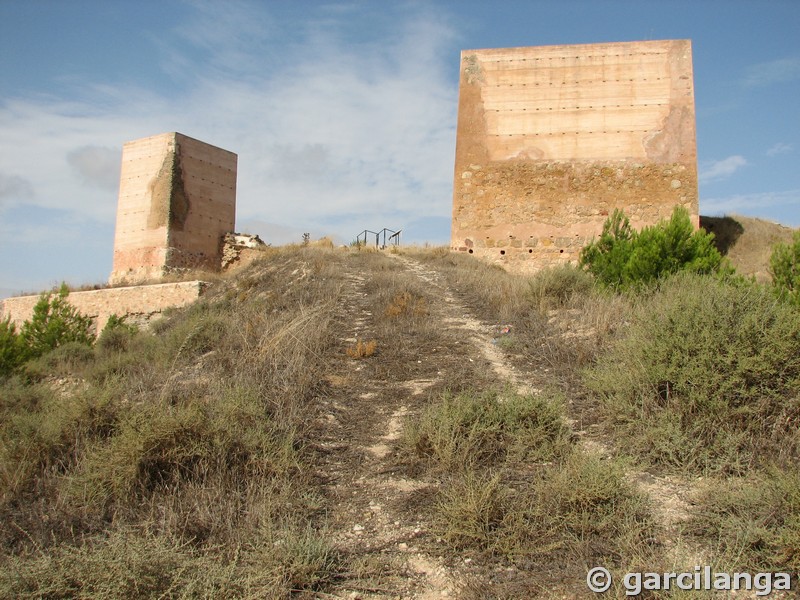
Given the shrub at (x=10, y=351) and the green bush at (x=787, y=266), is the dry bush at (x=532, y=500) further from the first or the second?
the shrub at (x=10, y=351)

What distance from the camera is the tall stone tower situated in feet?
52.0

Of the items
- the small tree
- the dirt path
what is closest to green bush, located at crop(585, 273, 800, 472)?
the dirt path

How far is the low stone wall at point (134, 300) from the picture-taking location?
1422cm

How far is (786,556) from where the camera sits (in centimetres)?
275

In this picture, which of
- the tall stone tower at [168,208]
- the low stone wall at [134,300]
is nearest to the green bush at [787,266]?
the low stone wall at [134,300]

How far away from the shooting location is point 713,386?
407 centimetres

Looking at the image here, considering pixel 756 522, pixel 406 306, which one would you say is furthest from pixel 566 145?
pixel 756 522

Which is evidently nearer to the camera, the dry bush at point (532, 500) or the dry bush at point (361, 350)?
the dry bush at point (532, 500)

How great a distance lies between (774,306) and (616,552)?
2510mm

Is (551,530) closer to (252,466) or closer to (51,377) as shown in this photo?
(252,466)

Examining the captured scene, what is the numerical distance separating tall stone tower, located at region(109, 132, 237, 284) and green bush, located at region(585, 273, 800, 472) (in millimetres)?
13616

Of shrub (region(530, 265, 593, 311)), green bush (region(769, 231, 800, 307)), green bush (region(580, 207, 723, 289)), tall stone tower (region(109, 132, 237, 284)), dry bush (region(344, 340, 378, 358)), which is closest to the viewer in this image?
dry bush (region(344, 340, 378, 358))

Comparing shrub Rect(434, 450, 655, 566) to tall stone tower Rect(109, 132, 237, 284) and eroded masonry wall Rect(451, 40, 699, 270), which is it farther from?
tall stone tower Rect(109, 132, 237, 284)

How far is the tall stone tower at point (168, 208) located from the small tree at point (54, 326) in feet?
5.10
